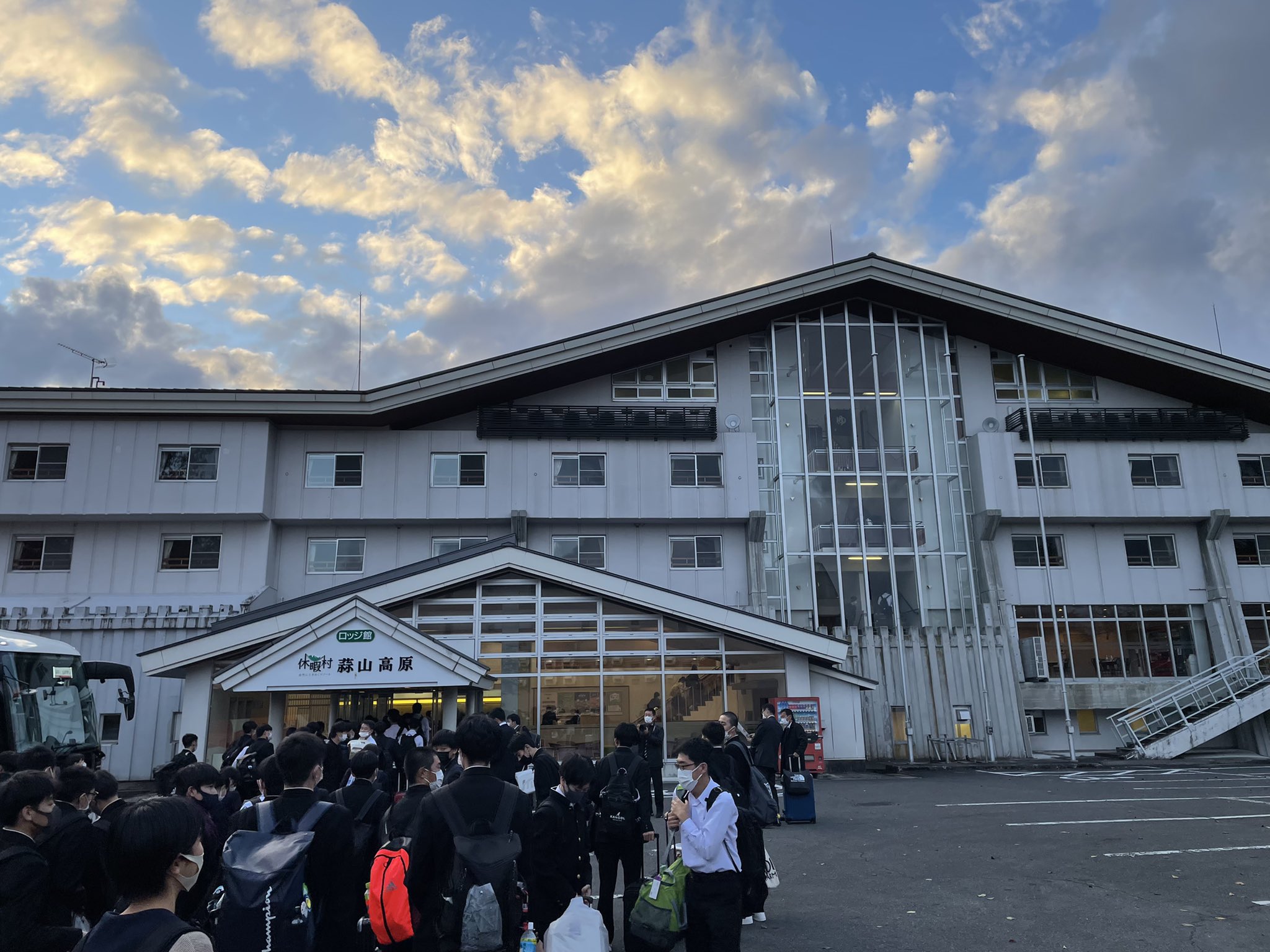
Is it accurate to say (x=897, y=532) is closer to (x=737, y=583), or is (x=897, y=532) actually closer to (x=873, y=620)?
(x=873, y=620)

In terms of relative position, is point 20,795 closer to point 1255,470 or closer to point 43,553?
point 43,553

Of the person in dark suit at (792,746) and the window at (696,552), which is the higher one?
the window at (696,552)

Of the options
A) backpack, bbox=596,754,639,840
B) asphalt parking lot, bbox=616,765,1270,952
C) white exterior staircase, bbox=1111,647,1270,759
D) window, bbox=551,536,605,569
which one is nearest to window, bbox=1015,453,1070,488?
white exterior staircase, bbox=1111,647,1270,759

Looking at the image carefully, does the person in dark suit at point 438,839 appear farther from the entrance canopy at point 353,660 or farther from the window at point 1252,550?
the window at point 1252,550

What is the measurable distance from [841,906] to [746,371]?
2225cm

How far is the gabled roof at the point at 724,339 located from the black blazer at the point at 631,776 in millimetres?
20231

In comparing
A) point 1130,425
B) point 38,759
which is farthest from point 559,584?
point 1130,425

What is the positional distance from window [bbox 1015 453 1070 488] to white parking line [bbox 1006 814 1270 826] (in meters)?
15.9

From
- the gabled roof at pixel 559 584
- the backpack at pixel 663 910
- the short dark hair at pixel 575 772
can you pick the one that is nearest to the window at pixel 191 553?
the gabled roof at pixel 559 584

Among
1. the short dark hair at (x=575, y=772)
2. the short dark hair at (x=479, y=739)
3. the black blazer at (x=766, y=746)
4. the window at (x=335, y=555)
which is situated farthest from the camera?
the window at (x=335, y=555)

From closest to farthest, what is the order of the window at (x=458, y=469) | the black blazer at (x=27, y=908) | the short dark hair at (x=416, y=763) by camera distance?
1. the black blazer at (x=27, y=908)
2. the short dark hair at (x=416, y=763)
3. the window at (x=458, y=469)

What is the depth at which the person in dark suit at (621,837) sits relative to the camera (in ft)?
23.3

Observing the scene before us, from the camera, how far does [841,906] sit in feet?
29.5

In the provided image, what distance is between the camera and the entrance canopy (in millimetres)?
17797
